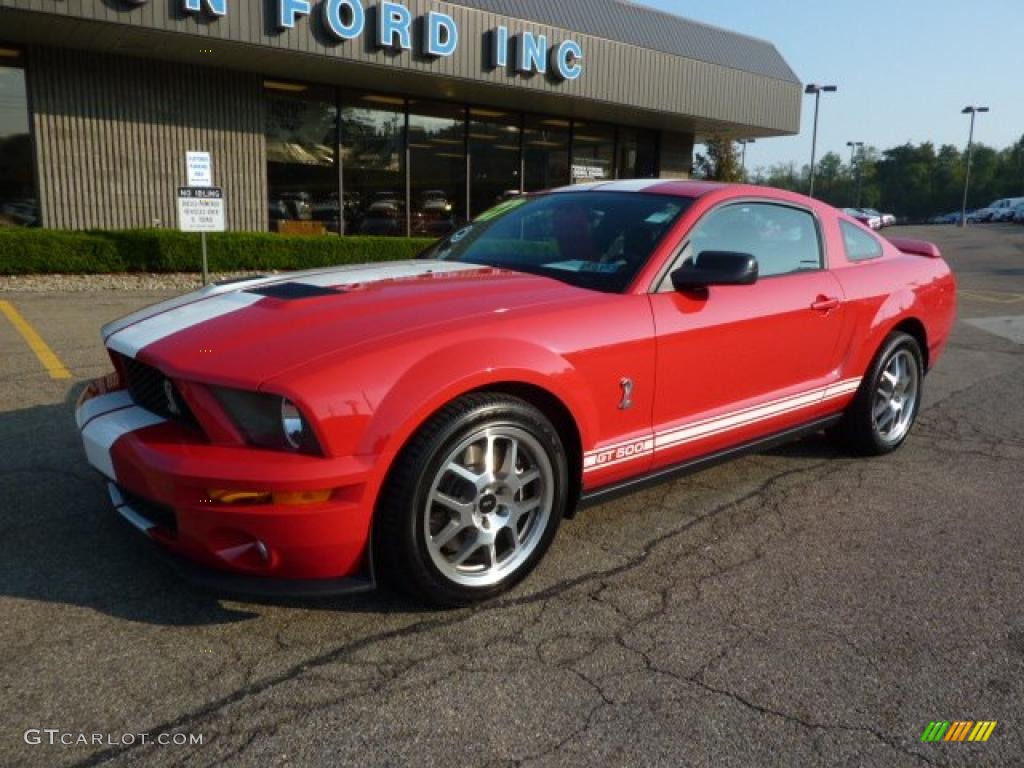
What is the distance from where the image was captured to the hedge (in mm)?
11617

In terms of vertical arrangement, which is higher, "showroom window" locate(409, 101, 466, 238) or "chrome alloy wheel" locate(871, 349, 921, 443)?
"showroom window" locate(409, 101, 466, 238)

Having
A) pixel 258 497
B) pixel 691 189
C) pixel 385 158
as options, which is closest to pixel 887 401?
pixel 691 189

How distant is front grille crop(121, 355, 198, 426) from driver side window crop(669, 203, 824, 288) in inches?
78.8

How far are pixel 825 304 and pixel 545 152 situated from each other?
632 inches

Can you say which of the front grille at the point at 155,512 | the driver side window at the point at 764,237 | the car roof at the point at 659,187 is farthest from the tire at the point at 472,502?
the car roof at the point at 659,187

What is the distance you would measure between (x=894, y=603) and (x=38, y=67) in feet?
45.6

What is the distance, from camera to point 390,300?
2.96 metres

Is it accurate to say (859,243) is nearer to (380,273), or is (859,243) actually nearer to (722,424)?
(722,424)

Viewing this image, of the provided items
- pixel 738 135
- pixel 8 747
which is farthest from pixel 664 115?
pixel 8 747

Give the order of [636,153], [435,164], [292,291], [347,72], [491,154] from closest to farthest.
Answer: [292,291], [347,72], [435,164], [491,154], [636,153]

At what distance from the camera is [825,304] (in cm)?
402

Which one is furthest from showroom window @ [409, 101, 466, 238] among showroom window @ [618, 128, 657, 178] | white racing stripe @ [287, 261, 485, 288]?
white racing stripe @ [287, 261, 485, 288]

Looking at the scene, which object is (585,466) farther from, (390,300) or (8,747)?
(8,747)

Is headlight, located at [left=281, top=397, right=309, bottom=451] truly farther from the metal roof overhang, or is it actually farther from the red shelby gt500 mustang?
the metal roof overhang
